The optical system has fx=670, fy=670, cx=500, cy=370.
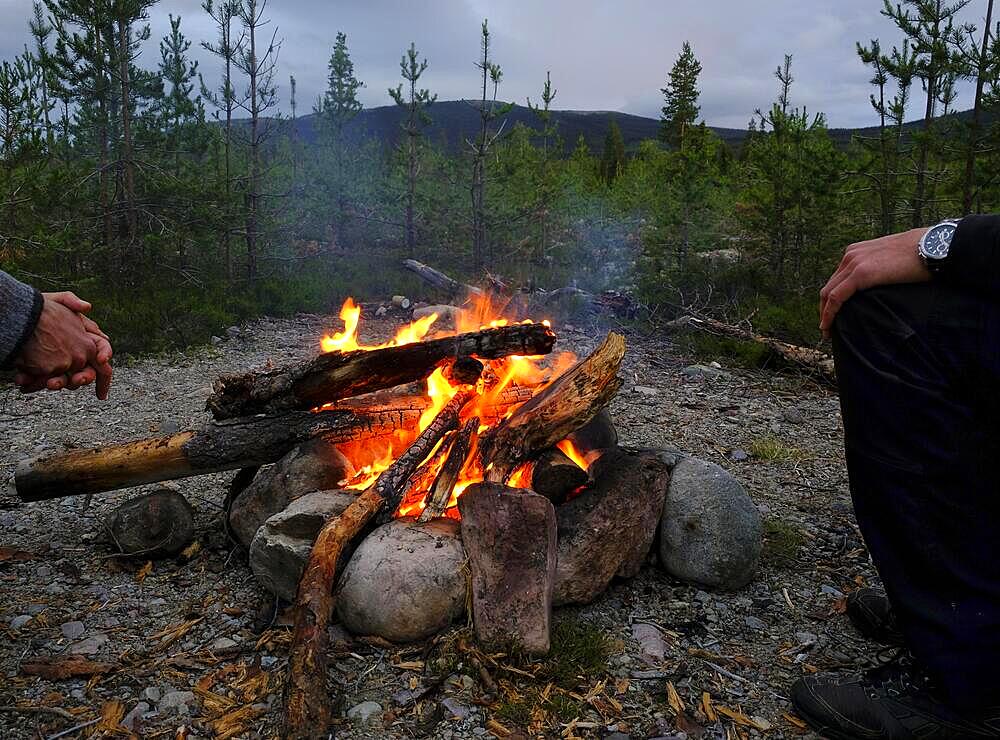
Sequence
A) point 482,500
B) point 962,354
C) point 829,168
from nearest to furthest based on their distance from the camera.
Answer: point 962,354 < point 482,500 < point 829,168

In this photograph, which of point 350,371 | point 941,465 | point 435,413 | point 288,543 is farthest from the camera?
point 435,413

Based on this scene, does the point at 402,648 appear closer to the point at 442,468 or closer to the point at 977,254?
the point at 442,468

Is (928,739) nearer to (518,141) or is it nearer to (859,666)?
A: (859,666)

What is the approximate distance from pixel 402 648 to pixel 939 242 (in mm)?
2647

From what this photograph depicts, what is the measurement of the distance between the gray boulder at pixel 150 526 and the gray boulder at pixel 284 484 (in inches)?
11.6

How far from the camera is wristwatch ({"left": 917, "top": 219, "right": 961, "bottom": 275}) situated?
2279 mm

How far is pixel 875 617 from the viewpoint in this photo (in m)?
3.10

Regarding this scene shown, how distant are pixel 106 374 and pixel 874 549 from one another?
10.3ft

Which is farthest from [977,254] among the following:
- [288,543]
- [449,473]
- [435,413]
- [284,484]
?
[284,484]

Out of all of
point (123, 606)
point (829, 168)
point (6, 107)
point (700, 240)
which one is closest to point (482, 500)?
point (123, 606)

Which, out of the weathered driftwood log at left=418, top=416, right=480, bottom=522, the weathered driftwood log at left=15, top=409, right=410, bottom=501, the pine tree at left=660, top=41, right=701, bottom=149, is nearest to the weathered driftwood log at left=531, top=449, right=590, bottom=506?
the weathered driftwood log at left=418, top=416, right=480, bottom=522

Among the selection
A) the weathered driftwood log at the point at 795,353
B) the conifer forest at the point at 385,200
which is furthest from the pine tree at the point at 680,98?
the weathered driftwood log at the point at 795,353

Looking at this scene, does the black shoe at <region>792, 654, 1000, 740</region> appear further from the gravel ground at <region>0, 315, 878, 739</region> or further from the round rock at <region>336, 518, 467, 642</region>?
the round rock at <region>336, 518, 467, 642</region>

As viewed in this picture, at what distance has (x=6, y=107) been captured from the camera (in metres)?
9.11
